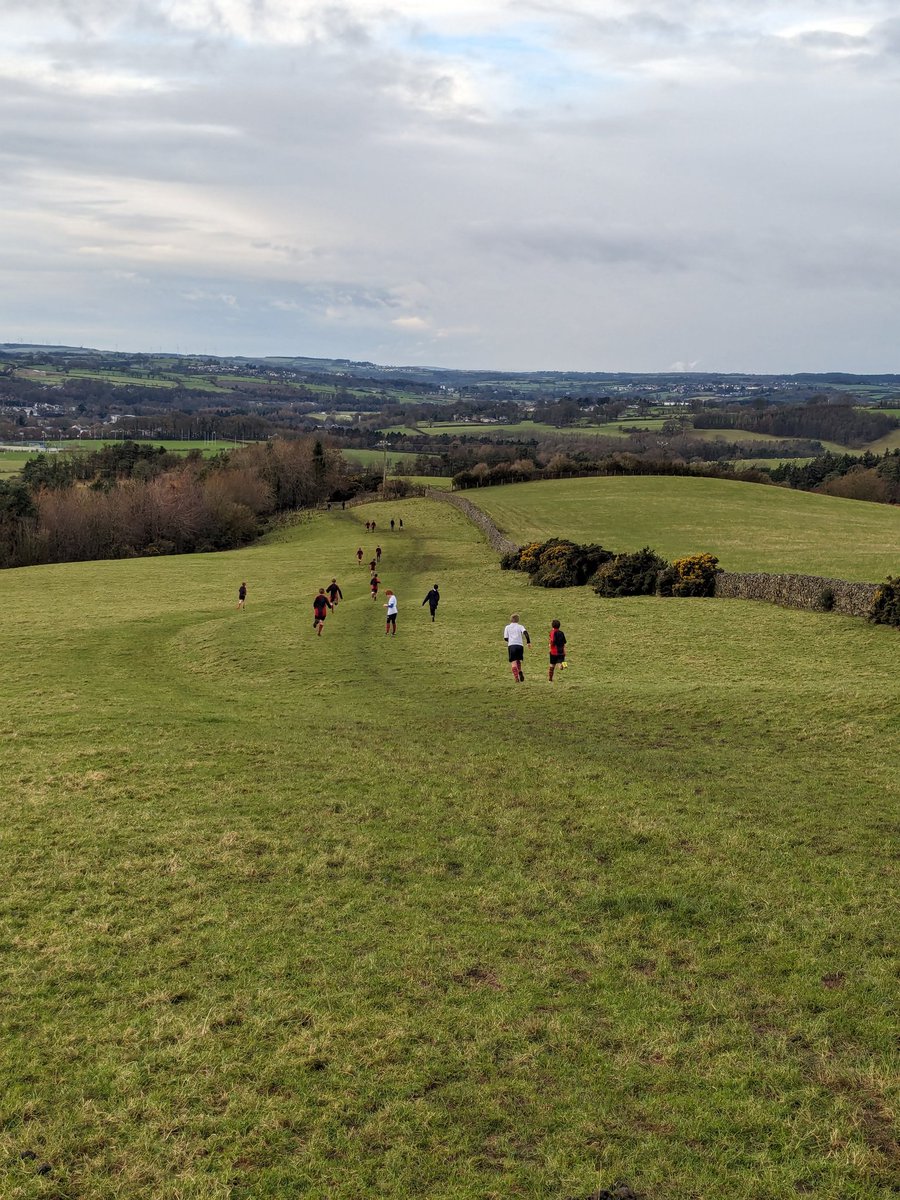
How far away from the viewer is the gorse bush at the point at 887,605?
3084cm

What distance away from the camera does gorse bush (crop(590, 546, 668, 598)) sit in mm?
43844

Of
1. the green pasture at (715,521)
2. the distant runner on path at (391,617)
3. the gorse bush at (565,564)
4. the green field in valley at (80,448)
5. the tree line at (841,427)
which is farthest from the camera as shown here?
the tree line at (841,427)

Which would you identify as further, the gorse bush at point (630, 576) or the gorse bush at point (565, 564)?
the gorse bush at point (565, 564)

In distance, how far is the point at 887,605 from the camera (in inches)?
1228

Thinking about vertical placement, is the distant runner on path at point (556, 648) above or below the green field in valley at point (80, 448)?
below

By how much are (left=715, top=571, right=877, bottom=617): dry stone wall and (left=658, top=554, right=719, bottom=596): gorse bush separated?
0.41m

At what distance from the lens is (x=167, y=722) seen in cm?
2392

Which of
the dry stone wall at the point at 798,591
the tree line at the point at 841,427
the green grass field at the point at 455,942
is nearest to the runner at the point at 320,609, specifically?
the green grass field at the point at 455,942

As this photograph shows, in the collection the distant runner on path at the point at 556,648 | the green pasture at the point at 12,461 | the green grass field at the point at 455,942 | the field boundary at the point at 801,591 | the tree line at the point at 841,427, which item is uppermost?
the tree line at the point at 841,427

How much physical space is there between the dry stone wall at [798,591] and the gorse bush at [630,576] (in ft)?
11.6

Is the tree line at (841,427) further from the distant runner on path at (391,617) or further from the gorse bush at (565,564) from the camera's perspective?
the distant runner on path at (391,617)

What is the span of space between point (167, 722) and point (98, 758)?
368 cm

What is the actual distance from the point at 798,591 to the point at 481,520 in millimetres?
42654

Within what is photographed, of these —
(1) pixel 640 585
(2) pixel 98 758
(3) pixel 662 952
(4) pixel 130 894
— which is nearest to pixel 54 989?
(4) pixel 130 894
